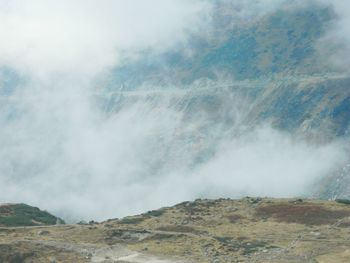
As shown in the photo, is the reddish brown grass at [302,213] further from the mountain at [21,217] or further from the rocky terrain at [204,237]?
the mountain at [21,217]

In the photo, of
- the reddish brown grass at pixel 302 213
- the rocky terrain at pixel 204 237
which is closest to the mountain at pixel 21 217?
the rocky terrain at pixel 204 237

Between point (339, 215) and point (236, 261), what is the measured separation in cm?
3929

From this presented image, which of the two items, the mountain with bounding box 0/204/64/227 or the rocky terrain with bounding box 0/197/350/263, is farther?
the mountain with bounding box 0/204/64/227

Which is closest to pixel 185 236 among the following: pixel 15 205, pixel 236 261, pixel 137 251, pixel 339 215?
pixel 137 251

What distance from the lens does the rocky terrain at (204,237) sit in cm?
8569

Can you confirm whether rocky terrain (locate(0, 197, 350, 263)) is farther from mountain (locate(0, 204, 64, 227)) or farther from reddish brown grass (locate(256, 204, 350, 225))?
mountain (locate(0, 204, 64, 227))

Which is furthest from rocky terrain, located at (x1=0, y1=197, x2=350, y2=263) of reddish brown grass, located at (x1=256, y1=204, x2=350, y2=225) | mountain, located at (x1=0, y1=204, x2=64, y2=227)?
mountain, located at (x1=0, y1=204, x2=64, y2=227)

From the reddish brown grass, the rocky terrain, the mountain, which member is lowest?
the rocky terrain

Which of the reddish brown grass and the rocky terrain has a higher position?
the reddish brown grass

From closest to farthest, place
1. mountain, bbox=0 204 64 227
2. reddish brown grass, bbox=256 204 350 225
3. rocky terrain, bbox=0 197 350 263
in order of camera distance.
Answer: rocky terrain, bbox=0 197 350 263 → reddish brown grass, bbox=256 204 350 225 → mountain, bbox=0 204 64 227

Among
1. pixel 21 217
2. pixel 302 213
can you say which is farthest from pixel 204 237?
pixel 21 217

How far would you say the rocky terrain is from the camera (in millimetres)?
85688

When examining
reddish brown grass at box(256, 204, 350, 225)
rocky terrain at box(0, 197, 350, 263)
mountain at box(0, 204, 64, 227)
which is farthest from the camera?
mountain at box(0, 204, 64, 227)

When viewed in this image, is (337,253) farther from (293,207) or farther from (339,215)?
(293,207)
